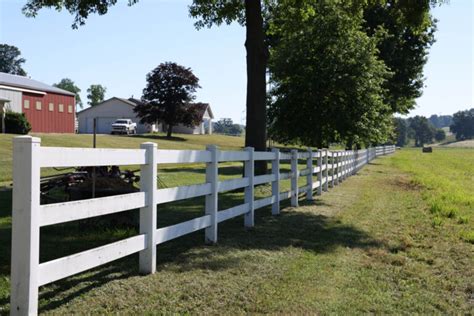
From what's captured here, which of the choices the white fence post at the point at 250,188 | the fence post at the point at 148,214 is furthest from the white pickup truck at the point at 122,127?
the fence post at the point at 148,214

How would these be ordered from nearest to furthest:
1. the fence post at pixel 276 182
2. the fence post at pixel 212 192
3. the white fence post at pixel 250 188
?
the fence post at pixel 212 192 < the white fence post at pixel 250 188 < the fence post at pixel 276 182

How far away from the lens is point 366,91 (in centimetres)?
1792

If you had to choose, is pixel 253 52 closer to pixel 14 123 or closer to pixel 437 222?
pixel 437 222

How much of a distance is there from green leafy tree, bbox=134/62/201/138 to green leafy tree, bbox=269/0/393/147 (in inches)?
1584

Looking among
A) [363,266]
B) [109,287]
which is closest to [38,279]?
[109,287]

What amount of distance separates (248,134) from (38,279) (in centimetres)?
1140

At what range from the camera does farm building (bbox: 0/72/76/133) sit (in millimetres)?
40125

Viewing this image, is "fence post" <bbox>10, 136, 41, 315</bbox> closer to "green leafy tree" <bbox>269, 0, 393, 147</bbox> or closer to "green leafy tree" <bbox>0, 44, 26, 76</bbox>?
"green leafy tree" <bbox>269, 0, 393, 147</bbox>

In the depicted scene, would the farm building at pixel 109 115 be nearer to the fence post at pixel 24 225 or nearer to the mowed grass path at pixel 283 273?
the mowed grass path at pixel 283 273

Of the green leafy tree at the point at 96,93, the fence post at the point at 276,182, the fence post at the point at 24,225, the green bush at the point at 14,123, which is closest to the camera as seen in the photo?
the fence post at the point at 24,225

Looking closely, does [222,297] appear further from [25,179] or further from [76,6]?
[76,6]

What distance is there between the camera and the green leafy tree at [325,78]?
17672 mm

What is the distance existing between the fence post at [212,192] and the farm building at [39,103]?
34042 mm

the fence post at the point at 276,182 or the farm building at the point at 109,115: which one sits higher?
the farm building at the point at 109,115
